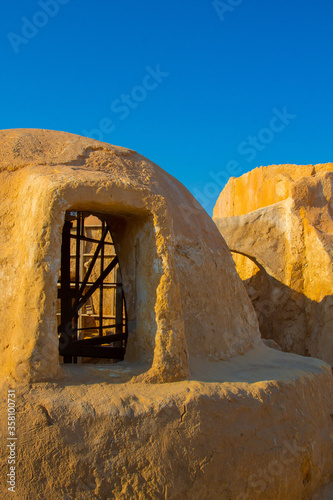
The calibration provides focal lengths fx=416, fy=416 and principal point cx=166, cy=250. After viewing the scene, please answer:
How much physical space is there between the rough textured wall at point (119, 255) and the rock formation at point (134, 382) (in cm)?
1

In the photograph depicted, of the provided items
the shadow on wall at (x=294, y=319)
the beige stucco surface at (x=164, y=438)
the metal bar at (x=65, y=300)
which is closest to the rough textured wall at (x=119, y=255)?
the beige stucco surface at (x=164, y=438)

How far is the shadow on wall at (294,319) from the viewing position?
7.54m

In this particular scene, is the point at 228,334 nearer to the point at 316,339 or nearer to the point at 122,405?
the point at 122,405

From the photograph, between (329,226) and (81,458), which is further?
(329,226)

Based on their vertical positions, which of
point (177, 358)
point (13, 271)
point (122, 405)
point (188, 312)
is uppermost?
point (13, 271)

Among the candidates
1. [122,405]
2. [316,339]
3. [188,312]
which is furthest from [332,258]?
[122,405]

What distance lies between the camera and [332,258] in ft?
25.2

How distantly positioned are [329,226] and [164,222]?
5837 millimetres

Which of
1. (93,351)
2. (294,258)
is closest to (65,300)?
(93,351)

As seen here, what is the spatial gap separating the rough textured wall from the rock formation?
1cm

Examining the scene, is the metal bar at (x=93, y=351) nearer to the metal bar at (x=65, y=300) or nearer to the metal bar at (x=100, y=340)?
the metal bar at (x=65, y=300)

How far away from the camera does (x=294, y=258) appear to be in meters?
8.29

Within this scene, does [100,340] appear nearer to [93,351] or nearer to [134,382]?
[93,351]

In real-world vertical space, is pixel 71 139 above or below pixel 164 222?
above
